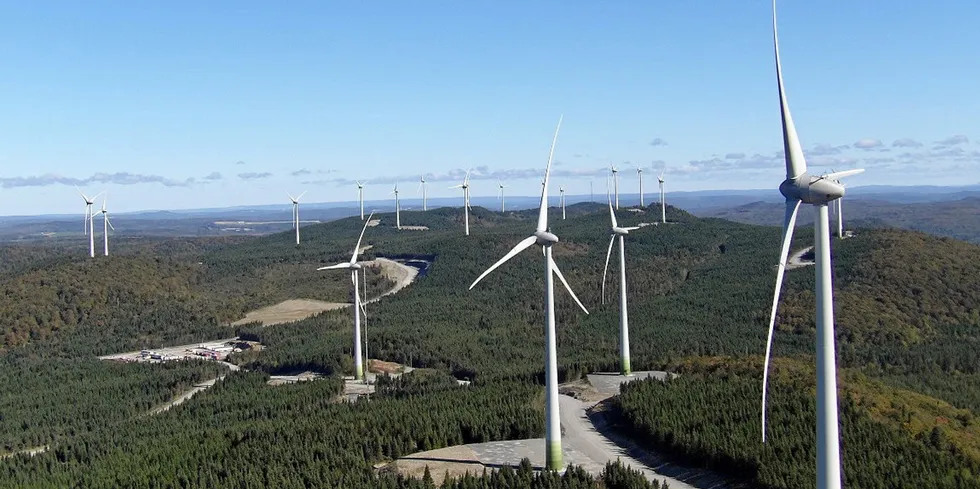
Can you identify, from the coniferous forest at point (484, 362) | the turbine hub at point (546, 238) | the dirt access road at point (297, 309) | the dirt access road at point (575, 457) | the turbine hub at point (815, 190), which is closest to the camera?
the turbine hub at point (815, 190)

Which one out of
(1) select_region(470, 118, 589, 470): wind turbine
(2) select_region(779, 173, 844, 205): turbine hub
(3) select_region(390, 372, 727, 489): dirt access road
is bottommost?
(3) select_region(390, 372, 727, 489): dirt access road

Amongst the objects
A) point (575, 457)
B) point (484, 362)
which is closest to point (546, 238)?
point (575, 457)

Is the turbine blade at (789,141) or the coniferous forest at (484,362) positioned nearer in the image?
the turbine blade at (789,141)

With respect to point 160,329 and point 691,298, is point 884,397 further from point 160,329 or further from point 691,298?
point 160,329

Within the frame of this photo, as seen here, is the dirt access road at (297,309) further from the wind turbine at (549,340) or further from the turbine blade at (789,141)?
the turbine blade at (789,141)

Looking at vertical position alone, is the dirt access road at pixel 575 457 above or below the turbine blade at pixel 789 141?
below

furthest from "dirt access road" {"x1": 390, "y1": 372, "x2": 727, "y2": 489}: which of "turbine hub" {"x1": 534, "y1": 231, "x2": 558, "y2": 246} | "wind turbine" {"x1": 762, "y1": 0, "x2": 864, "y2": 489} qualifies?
"wind turbine" {"x1": 762, "y1": 0, "x2": 864, "y2": 489}

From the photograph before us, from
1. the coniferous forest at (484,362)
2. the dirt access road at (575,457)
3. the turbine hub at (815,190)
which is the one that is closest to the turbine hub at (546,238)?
the coniferous forest at (484,362)

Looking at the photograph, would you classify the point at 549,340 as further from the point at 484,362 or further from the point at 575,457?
the point at 484,362

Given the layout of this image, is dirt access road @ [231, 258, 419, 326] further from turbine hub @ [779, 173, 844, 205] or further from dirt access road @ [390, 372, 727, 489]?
turbine hub @ [779, 173, 844, 205]
